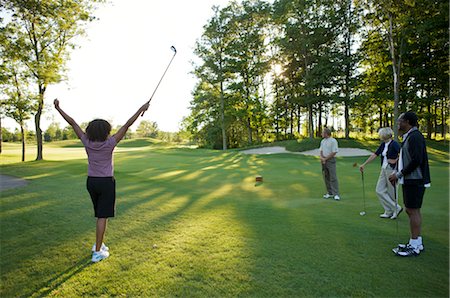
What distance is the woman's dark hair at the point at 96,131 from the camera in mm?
3859

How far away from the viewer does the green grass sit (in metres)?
3.15

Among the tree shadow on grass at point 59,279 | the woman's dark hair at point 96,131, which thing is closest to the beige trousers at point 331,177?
the woman's dark hair at point 96,131

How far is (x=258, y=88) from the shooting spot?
133 feet

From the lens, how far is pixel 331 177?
7984 millimetres

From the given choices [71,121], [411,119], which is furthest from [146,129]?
[411,119]

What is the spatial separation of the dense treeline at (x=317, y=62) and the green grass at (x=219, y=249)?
66.7 feet

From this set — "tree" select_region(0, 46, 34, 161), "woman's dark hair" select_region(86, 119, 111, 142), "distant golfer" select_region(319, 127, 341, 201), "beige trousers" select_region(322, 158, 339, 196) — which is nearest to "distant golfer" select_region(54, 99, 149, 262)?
"woman's dark hair" select_region(86, 119, 111, 142)

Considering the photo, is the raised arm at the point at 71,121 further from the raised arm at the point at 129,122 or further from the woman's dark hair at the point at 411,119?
the woman's dark hair at the point at 411,119

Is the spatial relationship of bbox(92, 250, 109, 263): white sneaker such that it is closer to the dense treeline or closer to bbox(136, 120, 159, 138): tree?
the dense treeline

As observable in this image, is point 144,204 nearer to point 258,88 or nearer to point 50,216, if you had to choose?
point 50,216

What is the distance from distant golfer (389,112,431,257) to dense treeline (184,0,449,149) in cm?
2052

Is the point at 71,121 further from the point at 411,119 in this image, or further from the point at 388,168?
the point at 388,168

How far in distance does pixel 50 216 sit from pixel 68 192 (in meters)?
2.77

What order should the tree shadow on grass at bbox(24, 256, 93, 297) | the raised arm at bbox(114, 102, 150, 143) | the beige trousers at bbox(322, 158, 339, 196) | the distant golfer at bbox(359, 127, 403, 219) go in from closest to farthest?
the tree shadow on grass at bbox(24, 256, 93, 297), the raised arm at bbox(114, 102, 150, 143), the distant golfer at bbox(359, 127, 403, 219), the beige trousers at bbox(322, 158, 339, 196)
